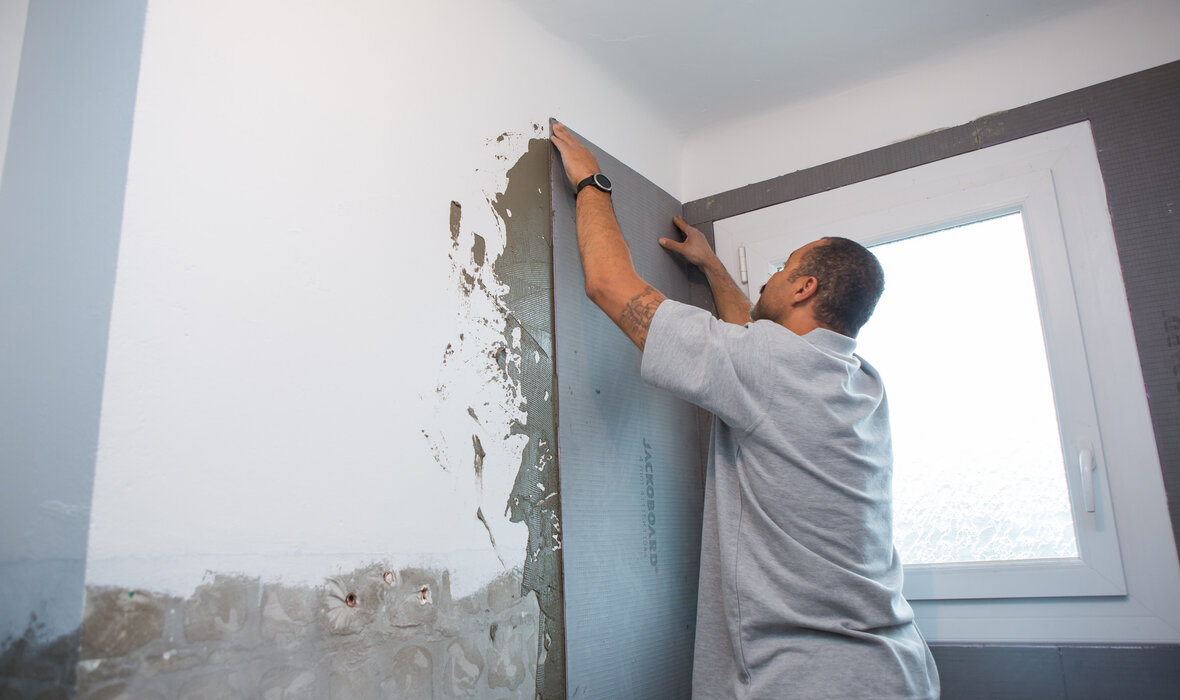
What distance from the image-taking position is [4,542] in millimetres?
1026

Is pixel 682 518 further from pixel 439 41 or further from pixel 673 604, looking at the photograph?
pixel 439 41

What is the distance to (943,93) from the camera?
2.21 metres

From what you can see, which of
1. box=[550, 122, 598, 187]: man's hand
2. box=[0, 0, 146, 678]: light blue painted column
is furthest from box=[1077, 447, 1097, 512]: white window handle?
box=[0, 0, 146, 678]: light blue painted column

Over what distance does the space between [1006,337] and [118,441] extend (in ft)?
6.58

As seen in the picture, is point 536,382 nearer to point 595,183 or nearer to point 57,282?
point 595,183

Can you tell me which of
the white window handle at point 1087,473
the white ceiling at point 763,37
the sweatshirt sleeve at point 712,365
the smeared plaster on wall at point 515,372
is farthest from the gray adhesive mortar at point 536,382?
the white window handle at point 1087,473

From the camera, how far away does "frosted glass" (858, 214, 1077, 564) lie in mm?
1922

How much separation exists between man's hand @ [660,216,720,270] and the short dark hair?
59 cm

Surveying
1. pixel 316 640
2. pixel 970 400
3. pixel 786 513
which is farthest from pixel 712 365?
pixel 970 400

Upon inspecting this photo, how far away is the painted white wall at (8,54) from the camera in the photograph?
123cm

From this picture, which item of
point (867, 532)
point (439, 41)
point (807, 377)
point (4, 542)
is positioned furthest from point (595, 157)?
point (4, 542)

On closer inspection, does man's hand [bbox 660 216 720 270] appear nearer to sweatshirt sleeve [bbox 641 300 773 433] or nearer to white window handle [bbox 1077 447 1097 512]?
sweatshirt sleeve [bbox 641 300 773 433]

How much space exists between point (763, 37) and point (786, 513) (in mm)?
1340

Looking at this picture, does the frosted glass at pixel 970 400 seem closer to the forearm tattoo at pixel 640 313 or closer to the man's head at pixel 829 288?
the man's head at pixel 829 288
